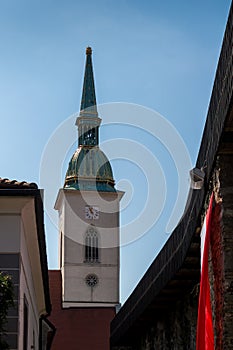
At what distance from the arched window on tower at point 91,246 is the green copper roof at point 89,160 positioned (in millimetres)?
2921

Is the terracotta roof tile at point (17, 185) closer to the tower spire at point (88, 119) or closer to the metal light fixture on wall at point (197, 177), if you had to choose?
the metal light fixture on wall at point (197, 177)

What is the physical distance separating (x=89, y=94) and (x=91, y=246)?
10358 millimetres

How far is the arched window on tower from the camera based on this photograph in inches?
2266

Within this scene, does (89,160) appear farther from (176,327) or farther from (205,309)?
(205,309)

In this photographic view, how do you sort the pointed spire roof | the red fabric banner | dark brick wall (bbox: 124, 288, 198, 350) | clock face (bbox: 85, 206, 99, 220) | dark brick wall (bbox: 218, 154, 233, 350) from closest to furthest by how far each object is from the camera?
1. dark brick wall (bbox: 218, 154, 233, 350)
2. the red fabric banner
3. dark brick wall (bbox: 124, 288, 198, 350)
4. the pointed spire roof
5. clock face (bbox: 85, 206, 99, 220)

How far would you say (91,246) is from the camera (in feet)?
191

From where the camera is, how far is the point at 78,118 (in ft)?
190

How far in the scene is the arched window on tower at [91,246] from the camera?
57.6 m

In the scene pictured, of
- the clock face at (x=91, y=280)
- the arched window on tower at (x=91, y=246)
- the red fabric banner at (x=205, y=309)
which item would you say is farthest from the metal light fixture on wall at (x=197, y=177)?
the arched window on tower at (x=91, y=246)

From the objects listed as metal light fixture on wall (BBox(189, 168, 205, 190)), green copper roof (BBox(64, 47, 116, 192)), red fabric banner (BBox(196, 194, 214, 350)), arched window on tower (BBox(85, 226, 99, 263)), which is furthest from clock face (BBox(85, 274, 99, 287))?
red fabric banner (BBox(196, 194, 214, 350))

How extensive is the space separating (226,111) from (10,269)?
179 inches

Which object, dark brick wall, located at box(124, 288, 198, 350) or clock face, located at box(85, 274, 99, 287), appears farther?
clock face, located at box(85, 274, 99, 287)

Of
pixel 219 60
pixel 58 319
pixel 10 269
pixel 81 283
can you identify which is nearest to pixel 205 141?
pixel 219 60

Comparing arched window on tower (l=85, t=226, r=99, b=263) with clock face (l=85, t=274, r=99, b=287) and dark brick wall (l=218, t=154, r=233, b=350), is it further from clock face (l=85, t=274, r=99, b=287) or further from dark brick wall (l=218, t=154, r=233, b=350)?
dark brick wall (l=218, t=154, r=233, b=350)
